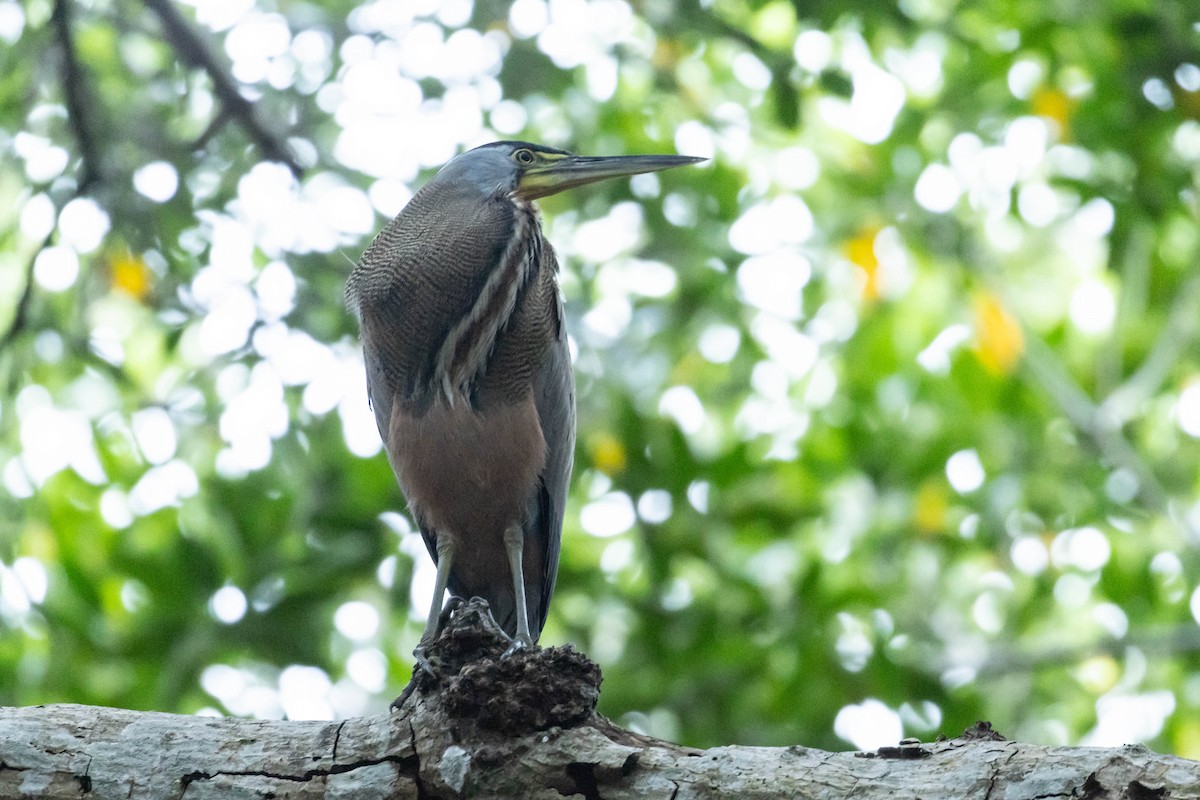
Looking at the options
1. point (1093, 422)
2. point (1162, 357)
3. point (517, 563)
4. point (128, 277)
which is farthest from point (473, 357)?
point (1162, 357)

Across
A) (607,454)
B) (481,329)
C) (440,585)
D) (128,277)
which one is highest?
(128,277)

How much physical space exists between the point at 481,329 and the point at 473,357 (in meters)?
0.11

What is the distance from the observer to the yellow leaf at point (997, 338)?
7.98m

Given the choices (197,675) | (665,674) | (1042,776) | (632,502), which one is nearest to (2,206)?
(197,675)

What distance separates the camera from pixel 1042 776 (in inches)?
94.6

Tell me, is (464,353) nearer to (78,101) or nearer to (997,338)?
(78,101)

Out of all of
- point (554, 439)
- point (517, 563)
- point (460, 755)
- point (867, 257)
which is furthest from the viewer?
point (867, 257)

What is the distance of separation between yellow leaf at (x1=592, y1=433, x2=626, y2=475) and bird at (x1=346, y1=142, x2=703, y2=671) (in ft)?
5.97

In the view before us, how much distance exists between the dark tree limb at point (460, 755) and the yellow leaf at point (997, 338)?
5665 mm

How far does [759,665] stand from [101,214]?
13.2 feet

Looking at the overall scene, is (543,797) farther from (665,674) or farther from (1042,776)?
(665,674)

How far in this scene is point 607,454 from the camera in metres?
6.77

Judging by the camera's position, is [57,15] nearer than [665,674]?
Yes

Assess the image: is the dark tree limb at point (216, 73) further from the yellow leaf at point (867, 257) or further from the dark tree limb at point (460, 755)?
the yellow leaf at point (867, 257)
